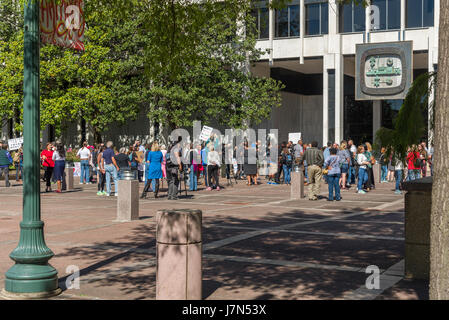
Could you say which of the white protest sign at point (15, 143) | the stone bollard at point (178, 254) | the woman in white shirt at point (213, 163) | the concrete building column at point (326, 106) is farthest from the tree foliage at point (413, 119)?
the concrete building column at point (326, 106)

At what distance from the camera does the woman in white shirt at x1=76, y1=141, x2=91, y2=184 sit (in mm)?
26250

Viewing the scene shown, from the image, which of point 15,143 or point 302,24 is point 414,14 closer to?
point 302,24

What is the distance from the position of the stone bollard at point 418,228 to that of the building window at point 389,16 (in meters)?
38.3

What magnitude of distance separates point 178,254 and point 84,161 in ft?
70.1

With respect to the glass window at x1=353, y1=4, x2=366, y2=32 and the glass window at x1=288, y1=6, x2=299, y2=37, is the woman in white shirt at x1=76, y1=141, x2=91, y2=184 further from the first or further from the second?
the glass window at x1=353, y1=4, x2=366, y2=32

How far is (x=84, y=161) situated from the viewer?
2678 cm

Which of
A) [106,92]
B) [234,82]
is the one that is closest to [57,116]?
[106,92]

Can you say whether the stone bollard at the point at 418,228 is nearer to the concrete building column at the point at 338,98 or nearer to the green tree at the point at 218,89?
the green tree at the point at 218,89

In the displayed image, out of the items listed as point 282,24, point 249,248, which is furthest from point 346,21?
point 249,248

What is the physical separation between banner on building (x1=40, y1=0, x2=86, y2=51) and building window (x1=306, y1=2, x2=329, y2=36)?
129 feet

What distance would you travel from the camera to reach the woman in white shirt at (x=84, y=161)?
26.2 m

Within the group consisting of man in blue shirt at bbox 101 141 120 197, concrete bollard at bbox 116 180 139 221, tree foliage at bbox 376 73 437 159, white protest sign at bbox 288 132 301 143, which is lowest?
concrete bollard at bbox 116 180 139 221

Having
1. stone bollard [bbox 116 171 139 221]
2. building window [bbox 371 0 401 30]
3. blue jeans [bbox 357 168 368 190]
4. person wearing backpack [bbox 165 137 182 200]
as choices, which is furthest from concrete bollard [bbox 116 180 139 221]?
building window [bbox 371 0 401 30]

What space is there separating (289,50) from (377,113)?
32.9 feet
